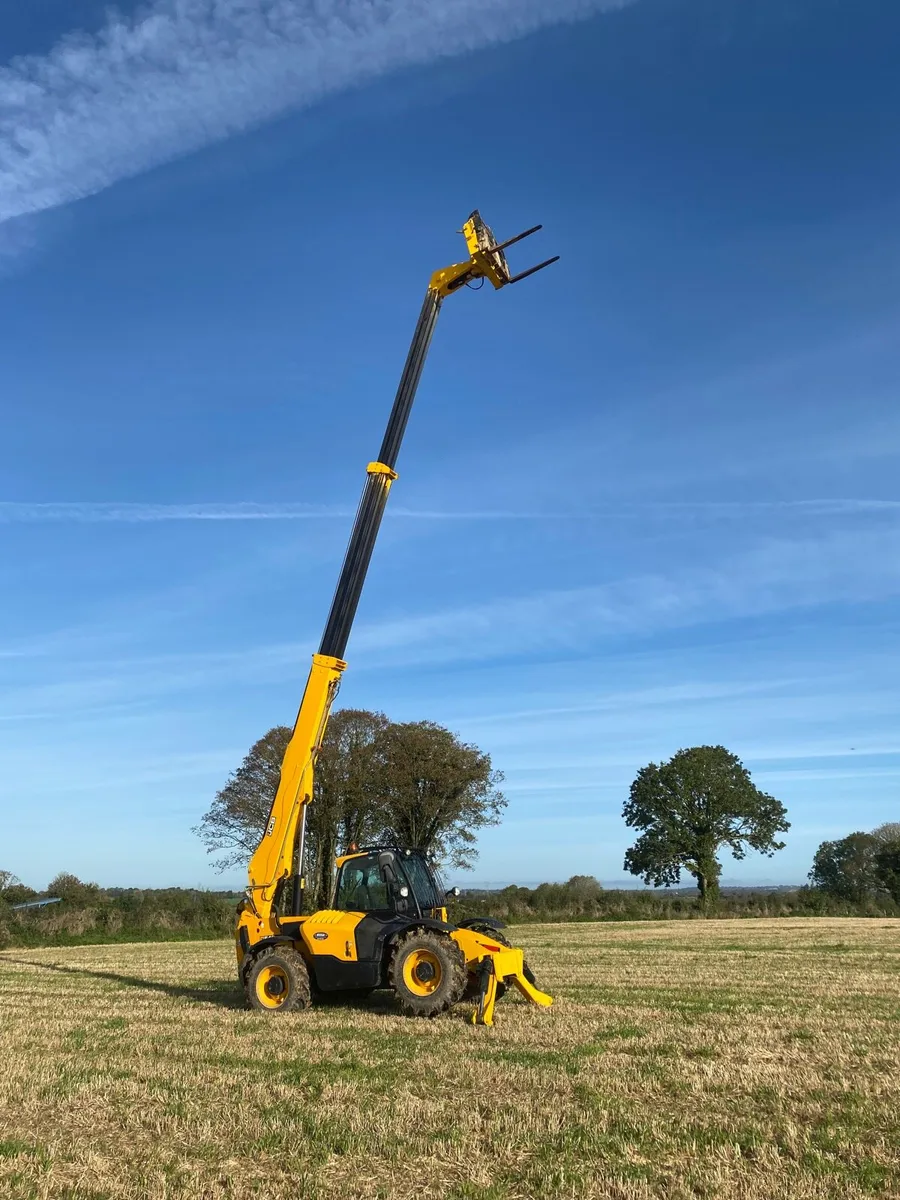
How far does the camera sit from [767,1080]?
7953mm

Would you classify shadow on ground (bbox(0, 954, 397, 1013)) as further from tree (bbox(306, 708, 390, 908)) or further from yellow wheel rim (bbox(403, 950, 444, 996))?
tree (bbox(306, 708, 390, 908))

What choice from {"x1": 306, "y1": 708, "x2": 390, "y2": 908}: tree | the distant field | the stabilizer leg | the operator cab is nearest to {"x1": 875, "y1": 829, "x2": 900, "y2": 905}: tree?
{"x1": 306, "y1": 708, "x2": 390, "y2": 908}: tree

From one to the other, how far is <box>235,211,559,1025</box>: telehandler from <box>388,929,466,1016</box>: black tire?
1 centimetres

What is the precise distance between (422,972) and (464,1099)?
4838 millimetres

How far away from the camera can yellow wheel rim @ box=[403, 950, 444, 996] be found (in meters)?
12.0

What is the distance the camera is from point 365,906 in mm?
13297

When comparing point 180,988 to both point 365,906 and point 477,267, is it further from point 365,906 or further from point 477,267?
point 477,267

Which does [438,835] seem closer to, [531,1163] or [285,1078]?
[285,1078]

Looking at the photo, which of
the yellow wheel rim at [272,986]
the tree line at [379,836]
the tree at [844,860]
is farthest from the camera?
the tree at [844,860]

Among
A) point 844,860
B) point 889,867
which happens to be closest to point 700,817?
point 889,867

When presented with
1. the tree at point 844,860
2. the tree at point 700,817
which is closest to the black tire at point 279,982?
the tree at point 700,817

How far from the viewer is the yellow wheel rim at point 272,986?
42.2 ft

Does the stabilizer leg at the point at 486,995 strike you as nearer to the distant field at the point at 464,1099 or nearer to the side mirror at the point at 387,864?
the distant field at the point at 464,1099

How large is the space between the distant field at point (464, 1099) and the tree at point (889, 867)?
44.5 meters
